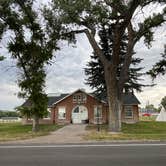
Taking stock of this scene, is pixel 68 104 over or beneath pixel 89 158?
over

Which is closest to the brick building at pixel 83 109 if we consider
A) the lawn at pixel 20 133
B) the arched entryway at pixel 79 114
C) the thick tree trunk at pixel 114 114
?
the arched entryway at pixel 79 114

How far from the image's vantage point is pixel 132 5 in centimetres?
3366

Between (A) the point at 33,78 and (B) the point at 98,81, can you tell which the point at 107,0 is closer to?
(A) the point at 33,78

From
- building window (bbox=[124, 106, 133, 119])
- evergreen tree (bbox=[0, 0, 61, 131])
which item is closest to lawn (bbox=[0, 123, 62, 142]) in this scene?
evergreen tree (bbox=[0, 0, 61, 131])

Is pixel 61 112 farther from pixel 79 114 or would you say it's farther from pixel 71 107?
pixel 79 114

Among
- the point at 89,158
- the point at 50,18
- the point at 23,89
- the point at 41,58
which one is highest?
the point at 50,18

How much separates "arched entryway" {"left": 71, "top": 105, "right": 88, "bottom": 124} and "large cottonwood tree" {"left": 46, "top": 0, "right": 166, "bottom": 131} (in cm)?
2119

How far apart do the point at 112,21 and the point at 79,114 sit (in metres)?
23.1

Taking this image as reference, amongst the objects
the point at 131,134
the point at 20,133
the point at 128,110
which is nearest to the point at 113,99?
the point at 131,134

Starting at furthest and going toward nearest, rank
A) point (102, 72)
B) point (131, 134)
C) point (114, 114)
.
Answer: point (102, 72) < point (114, 114) < point (131, 134)

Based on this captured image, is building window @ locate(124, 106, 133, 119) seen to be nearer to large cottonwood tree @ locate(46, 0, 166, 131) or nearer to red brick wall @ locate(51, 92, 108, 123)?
red brick wall @ locate(51, 92, 108, 123)

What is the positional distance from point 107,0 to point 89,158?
72.1 ft

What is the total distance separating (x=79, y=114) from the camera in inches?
2218

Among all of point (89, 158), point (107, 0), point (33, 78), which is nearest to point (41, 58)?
point (33, 78)
